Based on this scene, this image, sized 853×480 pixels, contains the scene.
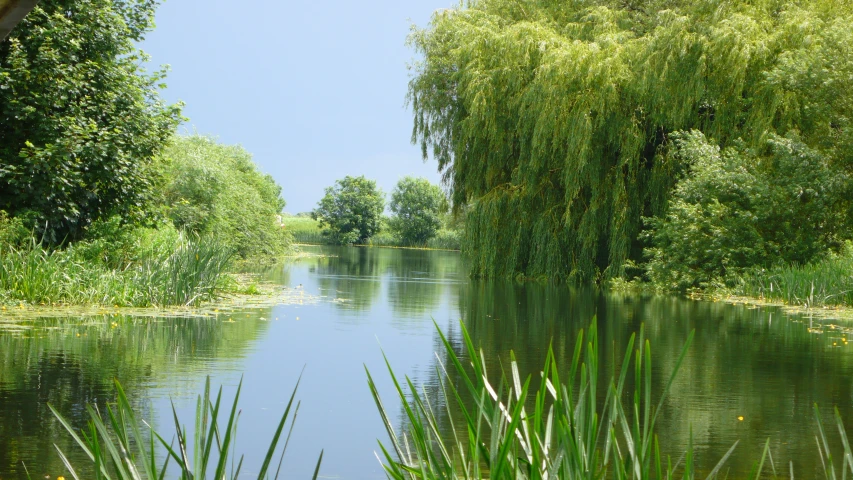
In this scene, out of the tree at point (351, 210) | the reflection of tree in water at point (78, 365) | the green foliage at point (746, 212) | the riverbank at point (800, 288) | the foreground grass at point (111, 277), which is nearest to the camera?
the reflection of tree in water at point (78, 365)

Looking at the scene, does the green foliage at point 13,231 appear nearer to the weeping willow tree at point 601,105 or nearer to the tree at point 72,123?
the tree at point 72,123

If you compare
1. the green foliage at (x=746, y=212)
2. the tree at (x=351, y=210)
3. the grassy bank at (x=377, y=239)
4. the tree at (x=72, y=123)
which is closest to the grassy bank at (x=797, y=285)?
the green foliage at (x=746, y=212)

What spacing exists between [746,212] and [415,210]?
62.7m

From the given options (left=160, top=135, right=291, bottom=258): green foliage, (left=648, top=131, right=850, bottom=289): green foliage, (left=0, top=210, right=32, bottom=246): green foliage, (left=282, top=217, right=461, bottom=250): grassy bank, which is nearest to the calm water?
(left=0, top=210, right=32, bottom=246): green foliage

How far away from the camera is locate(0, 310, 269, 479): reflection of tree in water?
435 cm

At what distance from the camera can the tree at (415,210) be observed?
75438 millimetres

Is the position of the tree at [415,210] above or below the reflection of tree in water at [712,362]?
above

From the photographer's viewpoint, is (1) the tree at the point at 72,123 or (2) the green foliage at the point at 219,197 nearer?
(1) the tree at the point at 72,123

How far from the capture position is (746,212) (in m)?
17.2

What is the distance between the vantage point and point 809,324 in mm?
11781

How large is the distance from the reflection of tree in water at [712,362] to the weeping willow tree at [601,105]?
4822mm

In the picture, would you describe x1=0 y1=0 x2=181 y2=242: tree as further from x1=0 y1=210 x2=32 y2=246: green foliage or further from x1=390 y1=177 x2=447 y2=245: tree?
x1=390 y1=177 x2=447 y2=245: tree

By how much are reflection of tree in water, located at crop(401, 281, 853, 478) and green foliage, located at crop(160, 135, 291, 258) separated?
6.93m

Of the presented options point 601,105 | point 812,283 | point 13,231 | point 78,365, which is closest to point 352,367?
point 78,365
